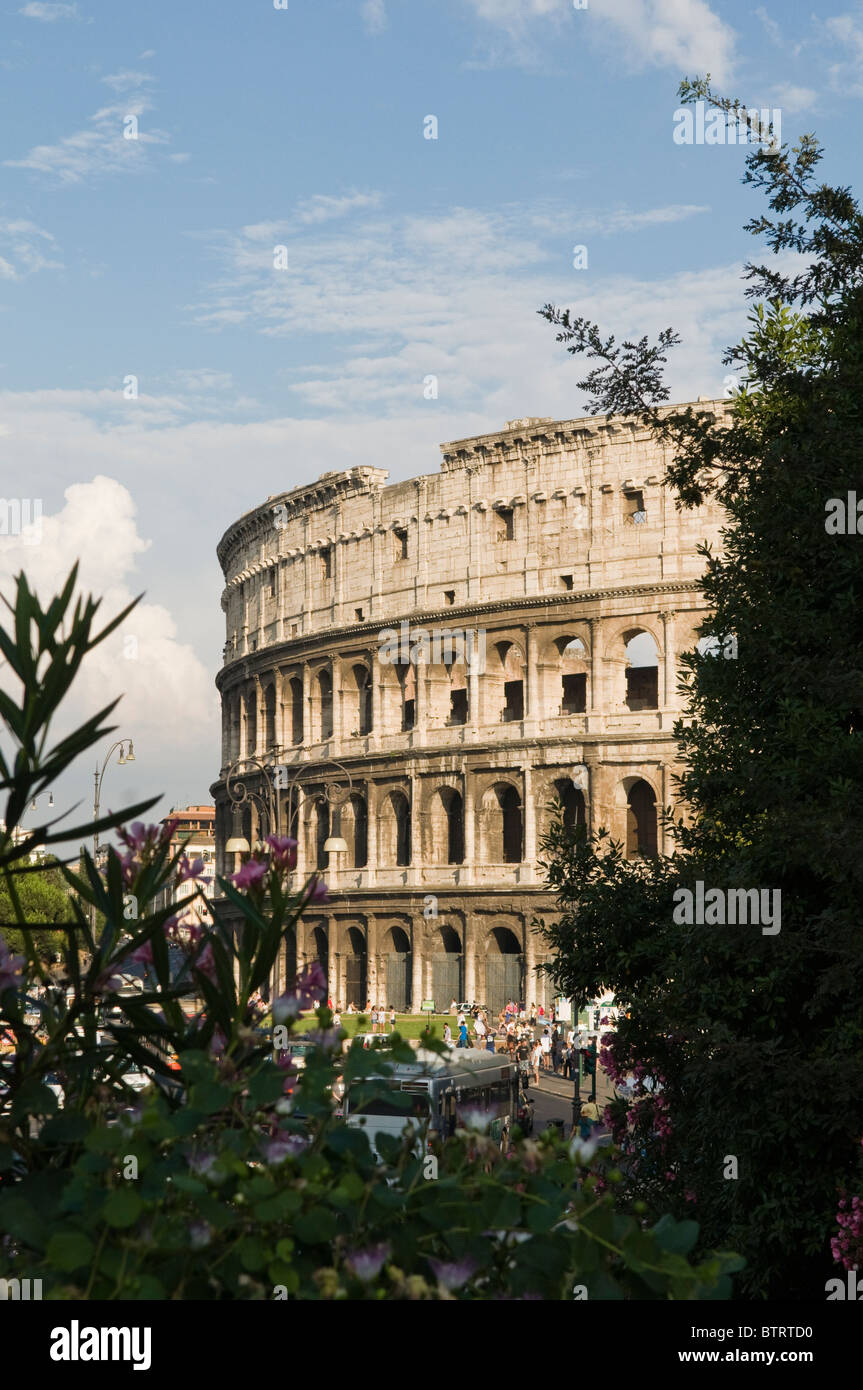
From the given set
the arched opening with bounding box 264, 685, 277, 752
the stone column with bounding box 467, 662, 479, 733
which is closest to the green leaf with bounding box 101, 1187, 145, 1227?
the stone column with bounding box 467, 662, 479, 733

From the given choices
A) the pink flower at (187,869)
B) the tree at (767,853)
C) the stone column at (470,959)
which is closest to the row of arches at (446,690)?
the stone column at (470,959)

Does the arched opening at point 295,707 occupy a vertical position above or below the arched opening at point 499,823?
above

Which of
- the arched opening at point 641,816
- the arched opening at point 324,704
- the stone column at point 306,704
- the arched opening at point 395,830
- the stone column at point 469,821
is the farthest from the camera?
the stone column at point 306,704

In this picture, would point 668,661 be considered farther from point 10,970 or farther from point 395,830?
point 10,970

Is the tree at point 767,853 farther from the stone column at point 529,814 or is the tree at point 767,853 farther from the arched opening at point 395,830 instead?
the arched opening at point 395,830

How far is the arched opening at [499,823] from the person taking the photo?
156 feet

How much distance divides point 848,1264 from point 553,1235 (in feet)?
16.3

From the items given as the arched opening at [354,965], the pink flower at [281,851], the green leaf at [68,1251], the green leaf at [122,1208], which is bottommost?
the arched opening at [354,965]

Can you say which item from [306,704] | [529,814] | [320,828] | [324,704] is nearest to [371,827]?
[320,828]

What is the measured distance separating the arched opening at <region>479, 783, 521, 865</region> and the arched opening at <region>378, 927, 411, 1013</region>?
4.28 meters

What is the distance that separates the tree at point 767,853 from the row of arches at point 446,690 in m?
36.1

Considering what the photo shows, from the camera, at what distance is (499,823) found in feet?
157

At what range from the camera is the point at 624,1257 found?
237cm
